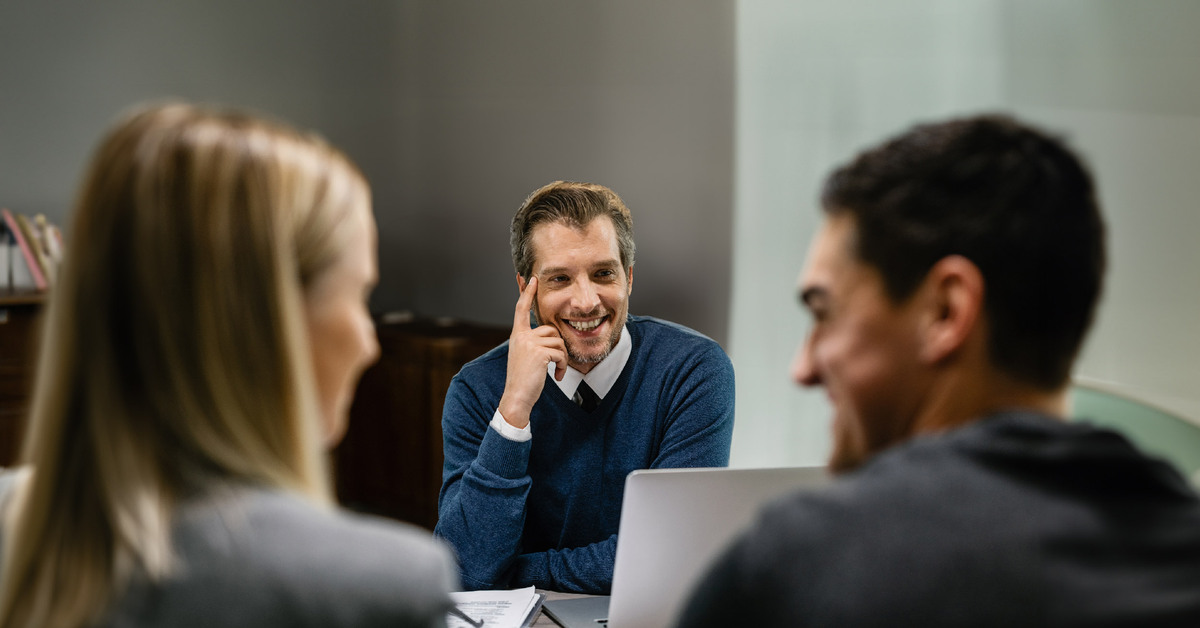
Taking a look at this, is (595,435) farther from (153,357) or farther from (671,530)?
(153,357)

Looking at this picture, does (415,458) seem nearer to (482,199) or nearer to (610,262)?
(482,199)

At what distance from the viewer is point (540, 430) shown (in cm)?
204

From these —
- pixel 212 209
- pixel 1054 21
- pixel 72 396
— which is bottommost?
pixel 72 396

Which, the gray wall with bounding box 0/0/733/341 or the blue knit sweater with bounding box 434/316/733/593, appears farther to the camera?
the gray wall with bounding box 0/0/733/341

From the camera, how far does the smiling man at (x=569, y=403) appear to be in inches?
73.0

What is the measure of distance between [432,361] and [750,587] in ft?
11.6

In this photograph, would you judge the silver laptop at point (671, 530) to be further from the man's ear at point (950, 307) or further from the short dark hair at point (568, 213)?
the short dark hair at point (568, 213)

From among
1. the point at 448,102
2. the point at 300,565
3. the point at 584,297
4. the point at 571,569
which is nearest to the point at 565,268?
the point at 584,297

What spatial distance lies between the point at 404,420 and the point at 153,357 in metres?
3.67

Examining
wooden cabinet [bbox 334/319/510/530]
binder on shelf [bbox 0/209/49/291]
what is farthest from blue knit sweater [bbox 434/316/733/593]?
binder on shelf [bbox 0/209/49/291]

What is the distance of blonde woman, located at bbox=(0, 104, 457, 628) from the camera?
700mm

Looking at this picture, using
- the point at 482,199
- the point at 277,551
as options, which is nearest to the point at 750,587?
the point at 277,551

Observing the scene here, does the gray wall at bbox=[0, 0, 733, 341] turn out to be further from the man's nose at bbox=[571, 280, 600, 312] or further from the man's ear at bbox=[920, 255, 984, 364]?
the man's ear at bbox=[920, 255, 984, 364]

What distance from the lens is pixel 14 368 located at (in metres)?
3.83
